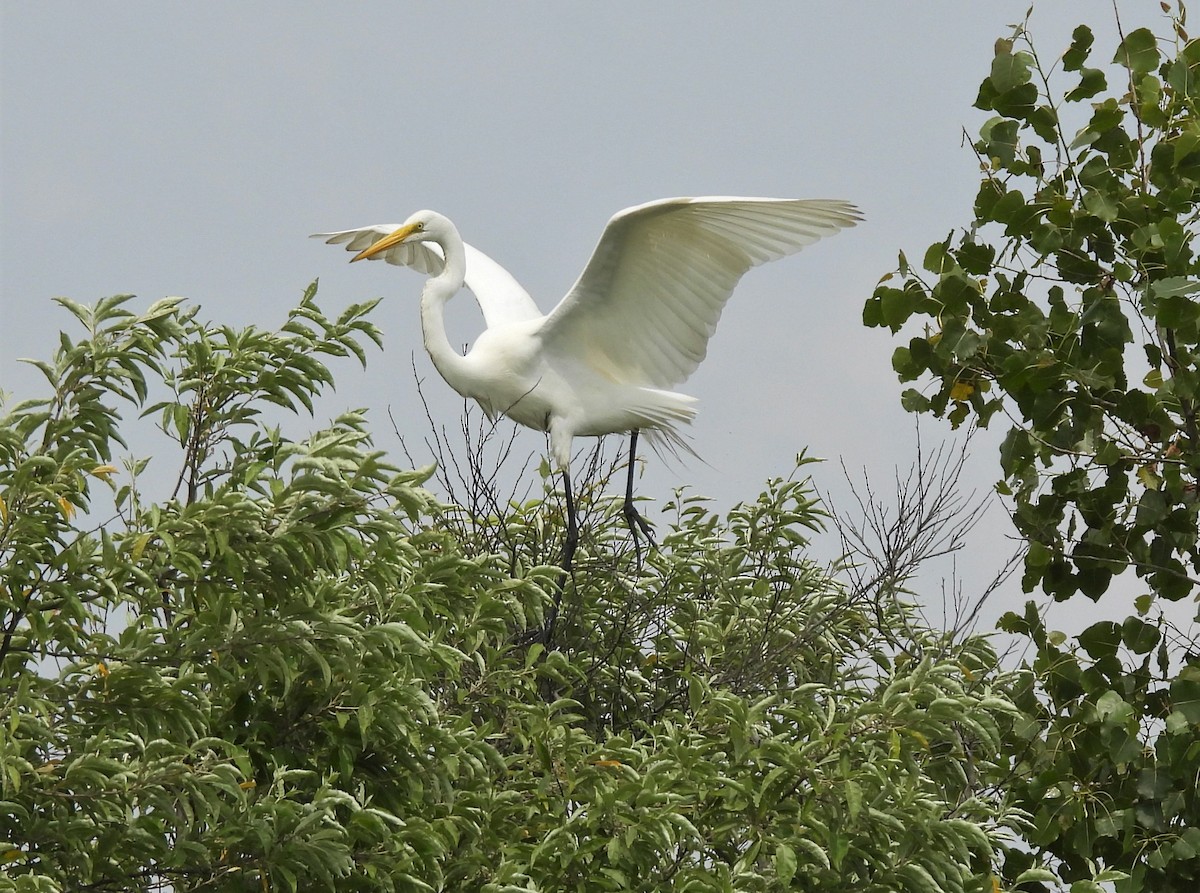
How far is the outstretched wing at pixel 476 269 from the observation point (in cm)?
745

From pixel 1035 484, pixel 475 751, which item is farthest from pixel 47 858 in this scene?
pixel 1035 484

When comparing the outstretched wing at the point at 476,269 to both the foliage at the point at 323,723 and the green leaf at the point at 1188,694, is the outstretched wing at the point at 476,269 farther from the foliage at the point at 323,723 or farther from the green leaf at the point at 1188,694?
the green leaf at the point at 1188,694

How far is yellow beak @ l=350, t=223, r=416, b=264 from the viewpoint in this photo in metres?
6.98

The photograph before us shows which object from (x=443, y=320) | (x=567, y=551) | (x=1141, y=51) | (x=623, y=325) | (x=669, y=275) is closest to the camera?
(x=1141, y=51)

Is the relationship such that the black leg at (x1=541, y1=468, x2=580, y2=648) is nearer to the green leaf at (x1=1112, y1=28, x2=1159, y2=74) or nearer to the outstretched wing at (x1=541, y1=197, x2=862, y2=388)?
the outstretched wing at (x1=541, y1=197, x2=862, y2=388)

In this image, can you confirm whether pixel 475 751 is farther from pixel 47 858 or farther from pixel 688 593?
pixel 688 593

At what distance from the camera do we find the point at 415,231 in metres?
7.07

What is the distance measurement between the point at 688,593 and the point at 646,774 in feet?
7.55

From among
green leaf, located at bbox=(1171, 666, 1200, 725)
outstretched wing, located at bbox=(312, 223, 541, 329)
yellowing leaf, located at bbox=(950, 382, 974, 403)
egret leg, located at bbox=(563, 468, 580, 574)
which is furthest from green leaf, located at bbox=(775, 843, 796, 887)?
outstretched wing, located at bbox=(312, 223, 541, 329)

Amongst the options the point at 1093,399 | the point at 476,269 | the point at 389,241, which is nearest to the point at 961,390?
the point at 1093,399

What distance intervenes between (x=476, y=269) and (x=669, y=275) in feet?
5.79

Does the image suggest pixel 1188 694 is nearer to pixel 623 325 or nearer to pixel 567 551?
pixel 567 551

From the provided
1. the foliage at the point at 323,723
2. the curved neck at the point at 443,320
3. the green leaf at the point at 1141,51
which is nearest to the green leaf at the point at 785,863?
the foliage at the point at 323,723

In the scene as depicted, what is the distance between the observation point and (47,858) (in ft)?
11.7
